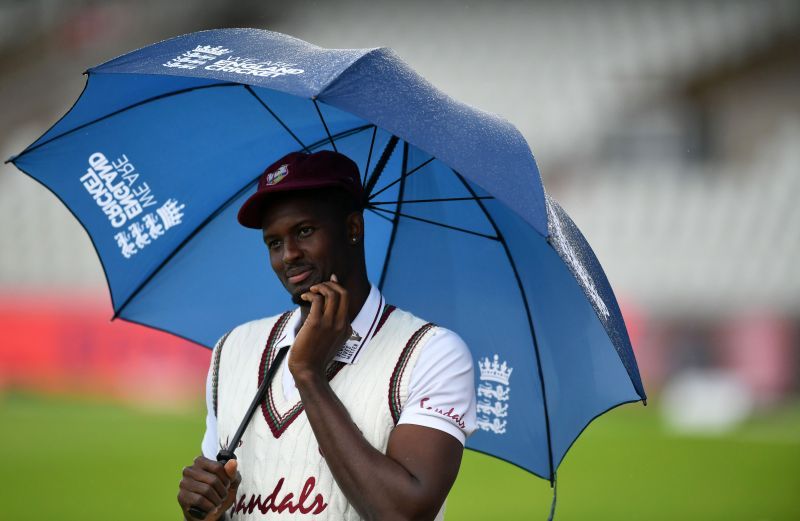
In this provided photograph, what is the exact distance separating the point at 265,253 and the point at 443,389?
0.94 meters

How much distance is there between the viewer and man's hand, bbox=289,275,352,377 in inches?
80.2

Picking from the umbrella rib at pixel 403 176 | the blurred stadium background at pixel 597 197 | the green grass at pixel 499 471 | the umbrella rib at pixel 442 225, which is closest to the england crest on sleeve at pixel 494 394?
the umbrella rib at pixel 442 225

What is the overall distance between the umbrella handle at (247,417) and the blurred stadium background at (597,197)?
23.1 ft

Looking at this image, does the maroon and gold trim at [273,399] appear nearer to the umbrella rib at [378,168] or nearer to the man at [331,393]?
the man at [331,393]

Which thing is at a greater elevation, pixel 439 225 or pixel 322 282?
pixel 439 225

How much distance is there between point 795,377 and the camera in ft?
40.2

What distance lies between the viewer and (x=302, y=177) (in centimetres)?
218

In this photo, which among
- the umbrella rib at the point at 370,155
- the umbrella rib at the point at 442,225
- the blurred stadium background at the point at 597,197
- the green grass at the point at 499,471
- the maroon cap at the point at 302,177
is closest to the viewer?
the maroon cap at the point at 302,177

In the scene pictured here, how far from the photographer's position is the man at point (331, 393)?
6.50 feet

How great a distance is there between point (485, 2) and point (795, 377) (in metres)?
7.82

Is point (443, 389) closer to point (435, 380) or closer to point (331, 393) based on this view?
point (435, 380)

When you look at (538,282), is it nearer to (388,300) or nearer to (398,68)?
(388,300)

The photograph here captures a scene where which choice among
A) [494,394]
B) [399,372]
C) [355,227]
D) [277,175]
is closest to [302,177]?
[277,175]

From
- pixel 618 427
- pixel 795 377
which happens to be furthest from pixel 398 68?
pixel 795 377
